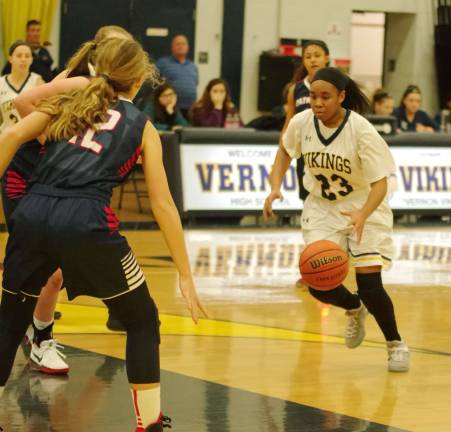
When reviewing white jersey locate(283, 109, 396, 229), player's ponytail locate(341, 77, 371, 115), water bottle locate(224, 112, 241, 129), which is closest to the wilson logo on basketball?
white jersey locate(283, 109, 396, 229)

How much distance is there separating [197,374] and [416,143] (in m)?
8.20

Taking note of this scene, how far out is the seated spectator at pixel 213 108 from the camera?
14578 millimetres

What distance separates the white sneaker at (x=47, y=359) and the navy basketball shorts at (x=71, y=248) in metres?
1.60

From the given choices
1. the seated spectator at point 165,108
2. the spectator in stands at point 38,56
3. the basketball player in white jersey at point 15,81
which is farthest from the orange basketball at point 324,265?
the spectator in stands at point 38,56

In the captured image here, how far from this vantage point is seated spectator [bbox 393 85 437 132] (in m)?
15.6

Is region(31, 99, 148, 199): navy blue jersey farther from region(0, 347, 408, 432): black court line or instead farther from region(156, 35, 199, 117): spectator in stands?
region(156, 35, 199, 117): spectator in stands

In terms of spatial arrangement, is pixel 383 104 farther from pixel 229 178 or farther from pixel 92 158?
pixel 92 158

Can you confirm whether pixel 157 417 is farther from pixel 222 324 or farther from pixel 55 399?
pixel 222 324

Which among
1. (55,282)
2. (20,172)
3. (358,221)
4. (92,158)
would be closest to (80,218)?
(92,158)

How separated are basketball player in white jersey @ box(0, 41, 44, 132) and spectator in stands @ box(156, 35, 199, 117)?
6.14 metres

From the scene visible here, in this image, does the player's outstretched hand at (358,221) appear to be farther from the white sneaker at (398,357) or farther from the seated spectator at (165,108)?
the seated spectator at (165,108)

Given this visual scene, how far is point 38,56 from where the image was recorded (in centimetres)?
1625

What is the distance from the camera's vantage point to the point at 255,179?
44.6 feet

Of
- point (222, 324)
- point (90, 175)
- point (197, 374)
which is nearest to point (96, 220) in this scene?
point (90, 175)
